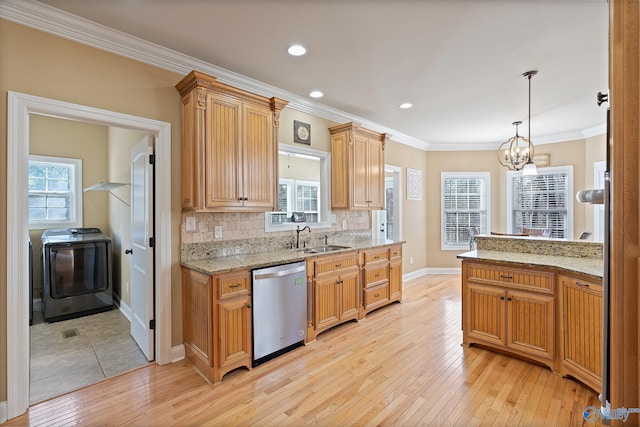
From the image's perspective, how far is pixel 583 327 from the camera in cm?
237

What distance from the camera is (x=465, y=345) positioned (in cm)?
315

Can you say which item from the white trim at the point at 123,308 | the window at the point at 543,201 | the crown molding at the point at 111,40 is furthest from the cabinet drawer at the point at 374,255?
the window at the point at 543,201

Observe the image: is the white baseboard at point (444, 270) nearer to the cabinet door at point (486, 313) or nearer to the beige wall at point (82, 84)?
the cabinet door at point (486, 313)

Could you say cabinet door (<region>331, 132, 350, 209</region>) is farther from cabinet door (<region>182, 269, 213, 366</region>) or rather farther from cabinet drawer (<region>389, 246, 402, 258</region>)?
cabinet door (<region>182, 269, 213, 366</region>)

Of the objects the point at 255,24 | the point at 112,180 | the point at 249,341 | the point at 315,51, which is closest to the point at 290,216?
the point at 249,341

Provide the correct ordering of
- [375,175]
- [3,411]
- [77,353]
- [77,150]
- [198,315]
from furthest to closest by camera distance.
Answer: [77,150] → [375,175] → [77,353] → [198,315] → [3,411]

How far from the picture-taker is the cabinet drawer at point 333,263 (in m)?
3.34

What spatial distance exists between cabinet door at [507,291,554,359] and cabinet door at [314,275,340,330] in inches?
66.7

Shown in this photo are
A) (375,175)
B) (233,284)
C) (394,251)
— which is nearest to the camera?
(233,284)

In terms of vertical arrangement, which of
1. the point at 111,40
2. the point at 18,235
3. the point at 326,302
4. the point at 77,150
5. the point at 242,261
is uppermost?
the point at 111,40

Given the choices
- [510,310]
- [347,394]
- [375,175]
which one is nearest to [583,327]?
[510,310]

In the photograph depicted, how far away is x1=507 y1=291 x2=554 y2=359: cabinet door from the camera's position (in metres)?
2.62

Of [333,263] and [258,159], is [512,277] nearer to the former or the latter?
[333,263]

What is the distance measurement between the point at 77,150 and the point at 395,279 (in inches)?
203
